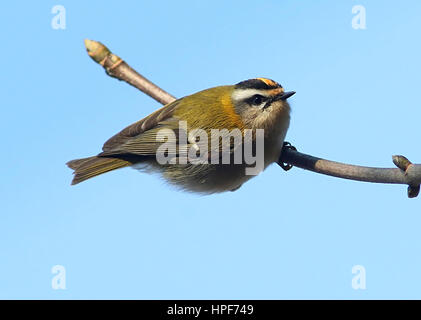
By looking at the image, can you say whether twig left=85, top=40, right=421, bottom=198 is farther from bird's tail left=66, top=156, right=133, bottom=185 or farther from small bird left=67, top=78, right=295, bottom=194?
bird's tail left=66, top=156, right=133, bottom=185

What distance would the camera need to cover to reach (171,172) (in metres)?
4.38

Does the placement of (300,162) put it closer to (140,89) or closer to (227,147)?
(227,147)

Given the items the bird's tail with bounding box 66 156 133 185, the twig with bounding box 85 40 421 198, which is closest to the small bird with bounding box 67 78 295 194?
the bird's tail with bounding box 66 156 133 185

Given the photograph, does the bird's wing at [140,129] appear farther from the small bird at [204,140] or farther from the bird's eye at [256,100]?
the bird's eye at [256,100]

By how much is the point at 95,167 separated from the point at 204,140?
3.05 feet

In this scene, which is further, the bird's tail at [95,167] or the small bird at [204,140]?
the bird's tail at [95,167]

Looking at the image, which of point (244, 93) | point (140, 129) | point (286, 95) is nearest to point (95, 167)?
point (140, 129)

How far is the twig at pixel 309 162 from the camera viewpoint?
2850 mm

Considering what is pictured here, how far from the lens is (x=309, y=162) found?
11.3 ft

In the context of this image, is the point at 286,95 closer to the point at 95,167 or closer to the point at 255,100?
the point at 255,100

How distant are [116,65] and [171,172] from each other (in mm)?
1007

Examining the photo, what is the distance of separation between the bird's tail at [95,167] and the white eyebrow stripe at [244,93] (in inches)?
39.4

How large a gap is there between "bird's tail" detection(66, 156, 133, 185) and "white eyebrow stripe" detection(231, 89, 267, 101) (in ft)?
3.28

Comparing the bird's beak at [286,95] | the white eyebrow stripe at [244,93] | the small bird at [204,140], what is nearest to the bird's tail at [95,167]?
the small bird at [204,140]
